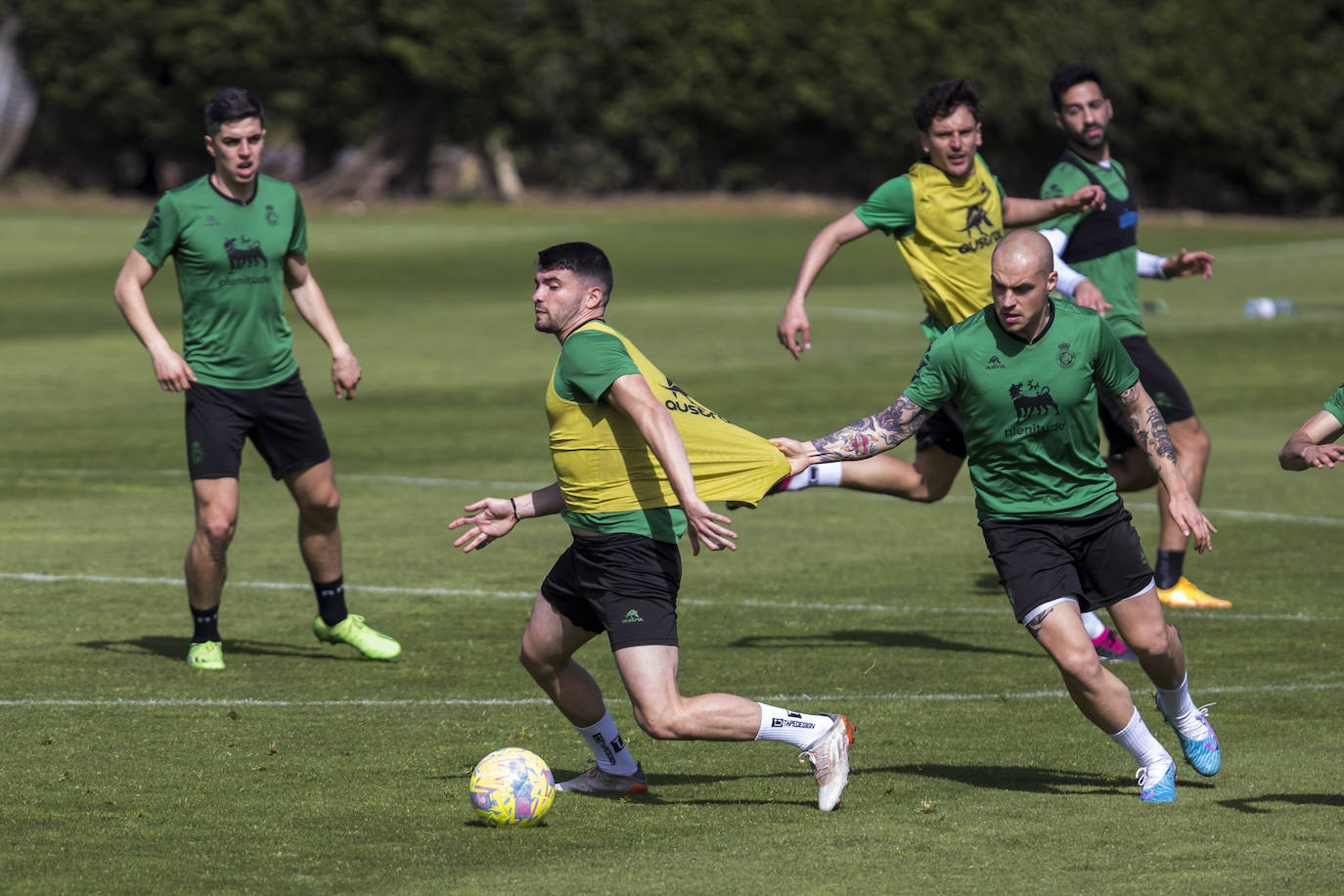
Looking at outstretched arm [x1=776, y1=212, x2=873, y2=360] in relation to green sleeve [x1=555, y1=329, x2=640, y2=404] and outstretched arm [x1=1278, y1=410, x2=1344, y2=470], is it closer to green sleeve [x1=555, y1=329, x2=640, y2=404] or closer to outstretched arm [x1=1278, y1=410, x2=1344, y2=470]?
green sleeve [x1=555, y1=329, x2=640, y2=404]

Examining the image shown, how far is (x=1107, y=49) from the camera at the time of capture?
51719mm

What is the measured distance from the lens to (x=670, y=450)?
6.80 metres

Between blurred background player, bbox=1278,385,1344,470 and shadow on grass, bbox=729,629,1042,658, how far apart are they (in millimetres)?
2936

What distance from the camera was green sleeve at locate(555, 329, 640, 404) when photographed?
7023mm

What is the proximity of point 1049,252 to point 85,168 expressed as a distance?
56821 millimetres

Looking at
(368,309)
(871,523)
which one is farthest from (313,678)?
(368,309)

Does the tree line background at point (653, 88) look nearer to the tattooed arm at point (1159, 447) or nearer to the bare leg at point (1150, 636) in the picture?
the tattooed arm at point (1159, 447)

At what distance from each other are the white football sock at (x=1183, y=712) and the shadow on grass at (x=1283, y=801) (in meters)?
0.34

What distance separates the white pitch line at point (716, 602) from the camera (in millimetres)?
11008

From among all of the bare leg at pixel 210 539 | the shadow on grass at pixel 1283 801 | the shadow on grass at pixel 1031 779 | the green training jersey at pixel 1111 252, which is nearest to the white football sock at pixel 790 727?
the shadow on grass at pixel 1031 779

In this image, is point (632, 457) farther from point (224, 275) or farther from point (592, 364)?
point (224, 275)

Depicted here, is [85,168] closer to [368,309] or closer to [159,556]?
[368,309]

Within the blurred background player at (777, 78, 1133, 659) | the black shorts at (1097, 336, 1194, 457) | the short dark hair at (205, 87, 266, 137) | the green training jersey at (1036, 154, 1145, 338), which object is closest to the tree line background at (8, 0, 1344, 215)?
the green training jersey at (1036, 154, 1145, 338)

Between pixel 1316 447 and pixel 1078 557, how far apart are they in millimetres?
930
